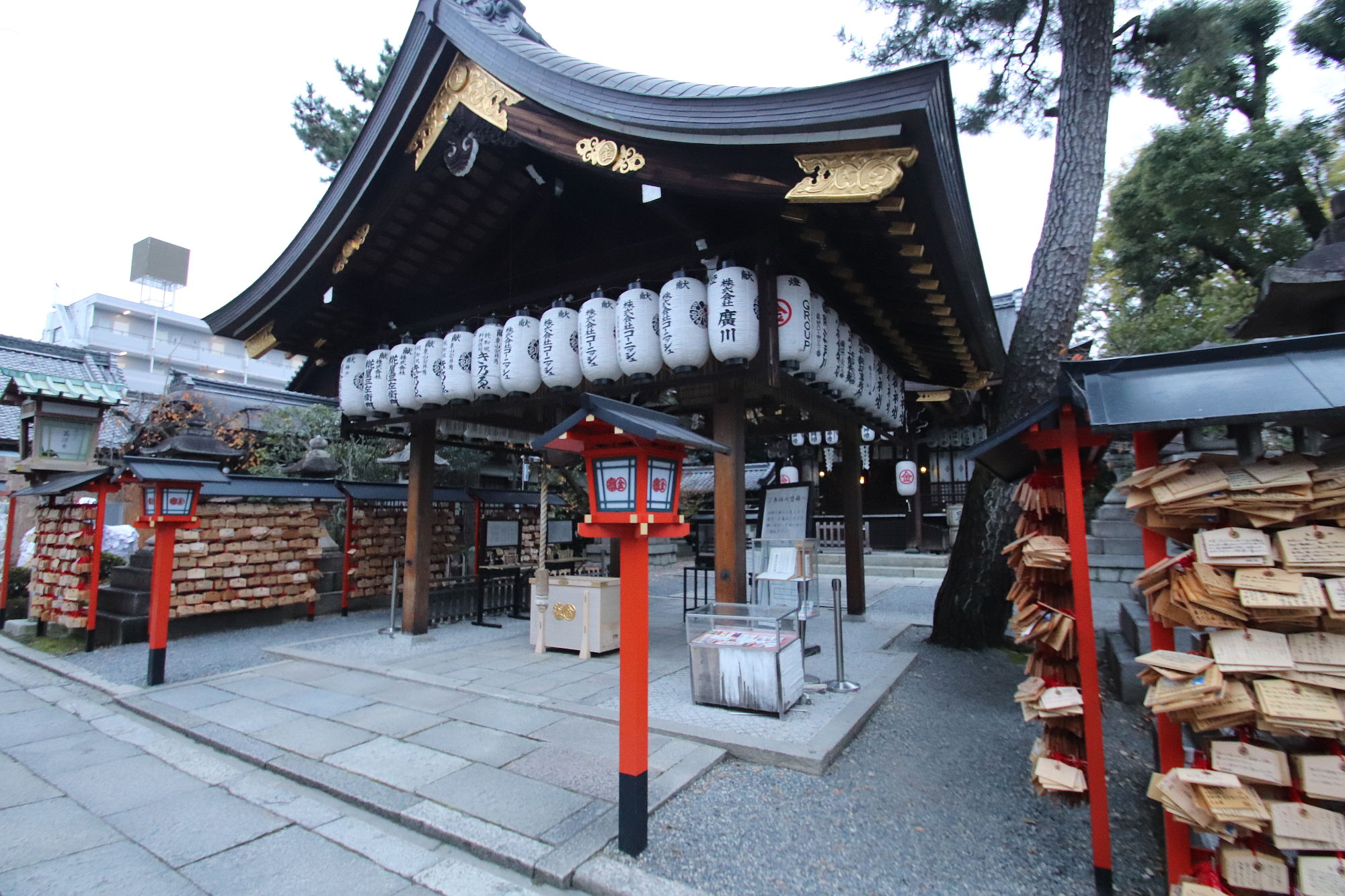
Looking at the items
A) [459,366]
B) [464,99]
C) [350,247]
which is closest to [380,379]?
[459,366]

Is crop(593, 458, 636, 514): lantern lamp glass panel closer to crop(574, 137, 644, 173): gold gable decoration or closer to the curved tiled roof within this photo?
the curved tiled roof

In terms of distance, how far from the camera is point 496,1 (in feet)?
21.4

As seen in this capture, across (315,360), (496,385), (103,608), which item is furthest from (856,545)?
(103,608)

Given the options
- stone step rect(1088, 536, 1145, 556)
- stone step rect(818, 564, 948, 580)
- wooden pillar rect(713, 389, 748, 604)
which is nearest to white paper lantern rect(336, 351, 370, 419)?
wooden pillar rect(713, 389, 748, 604)

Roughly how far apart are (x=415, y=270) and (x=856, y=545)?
714 centimetres

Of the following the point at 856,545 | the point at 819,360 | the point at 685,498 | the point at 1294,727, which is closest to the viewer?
the point at 1294,727

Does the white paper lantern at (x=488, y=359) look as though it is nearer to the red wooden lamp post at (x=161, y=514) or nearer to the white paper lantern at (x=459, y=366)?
the white paper lantern at (x=459, y=366)

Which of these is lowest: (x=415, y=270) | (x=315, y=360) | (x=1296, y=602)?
(x=1296, y=602)

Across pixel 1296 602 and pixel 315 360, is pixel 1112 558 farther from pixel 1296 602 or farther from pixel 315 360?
pixel 315 360

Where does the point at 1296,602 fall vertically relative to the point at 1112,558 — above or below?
above

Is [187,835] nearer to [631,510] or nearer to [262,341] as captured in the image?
[631,510]

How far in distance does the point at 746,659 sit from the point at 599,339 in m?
3.16

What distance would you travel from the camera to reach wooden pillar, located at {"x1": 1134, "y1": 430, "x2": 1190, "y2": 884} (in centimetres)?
255

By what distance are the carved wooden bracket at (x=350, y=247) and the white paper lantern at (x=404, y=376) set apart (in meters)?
1.06
